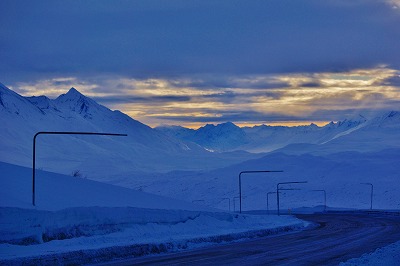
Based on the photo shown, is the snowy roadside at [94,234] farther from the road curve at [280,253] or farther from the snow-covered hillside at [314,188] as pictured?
the snow-covered hillside at [314,188]

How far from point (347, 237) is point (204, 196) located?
137m

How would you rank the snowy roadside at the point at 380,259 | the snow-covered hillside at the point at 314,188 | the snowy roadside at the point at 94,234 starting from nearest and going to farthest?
the snowy roadside at the point at 380,259
the snowy roadside at the point at 94,234
the snow-covered hillside at the point at 314,188

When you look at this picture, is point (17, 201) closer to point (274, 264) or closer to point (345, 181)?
point (274, 264)

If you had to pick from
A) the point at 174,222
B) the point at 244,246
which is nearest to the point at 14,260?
the point at 244,246

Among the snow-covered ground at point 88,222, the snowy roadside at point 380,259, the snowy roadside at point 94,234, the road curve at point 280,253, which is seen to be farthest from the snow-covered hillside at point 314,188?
the snowy roadside at point 380,259

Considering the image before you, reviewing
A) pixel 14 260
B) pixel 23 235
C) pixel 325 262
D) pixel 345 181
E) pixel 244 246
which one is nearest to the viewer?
pixel 14 260

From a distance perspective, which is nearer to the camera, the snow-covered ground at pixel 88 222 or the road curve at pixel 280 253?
the road curve at pixel 280 253

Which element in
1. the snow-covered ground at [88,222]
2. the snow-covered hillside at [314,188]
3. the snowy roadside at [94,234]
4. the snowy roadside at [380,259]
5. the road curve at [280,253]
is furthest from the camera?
the snow-covered hillside at [314,188]

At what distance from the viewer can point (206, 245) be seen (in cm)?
4169

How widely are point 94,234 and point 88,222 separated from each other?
0.75m

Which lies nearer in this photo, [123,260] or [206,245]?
[123,260]

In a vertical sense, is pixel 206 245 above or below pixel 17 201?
below

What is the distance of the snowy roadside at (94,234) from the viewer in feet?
101

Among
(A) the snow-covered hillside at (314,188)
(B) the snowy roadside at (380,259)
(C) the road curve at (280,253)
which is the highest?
(B) the snowy roadside at (380,259)
